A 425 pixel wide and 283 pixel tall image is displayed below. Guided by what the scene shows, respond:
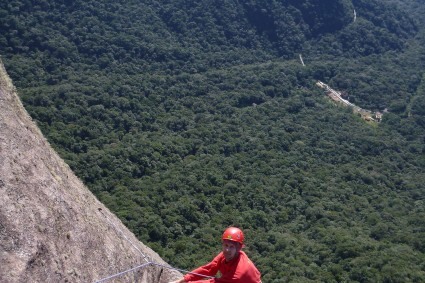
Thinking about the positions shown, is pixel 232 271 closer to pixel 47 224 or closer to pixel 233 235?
pixel 233 235

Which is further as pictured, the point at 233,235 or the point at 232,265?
the point at 232,265

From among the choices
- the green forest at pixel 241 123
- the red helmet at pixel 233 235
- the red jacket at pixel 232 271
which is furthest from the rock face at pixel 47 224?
the green forest at pixel 241 123

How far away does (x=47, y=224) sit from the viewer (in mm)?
8398

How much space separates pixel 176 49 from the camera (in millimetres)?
80875

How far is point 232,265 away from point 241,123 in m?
62.6

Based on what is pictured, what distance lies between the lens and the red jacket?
847cm

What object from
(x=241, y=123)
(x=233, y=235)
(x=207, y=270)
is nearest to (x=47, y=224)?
(x=207, y=270)

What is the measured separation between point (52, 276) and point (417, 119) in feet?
269

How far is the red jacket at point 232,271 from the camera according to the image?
27.8ft

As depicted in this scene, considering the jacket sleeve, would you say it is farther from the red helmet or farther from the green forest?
the green forest

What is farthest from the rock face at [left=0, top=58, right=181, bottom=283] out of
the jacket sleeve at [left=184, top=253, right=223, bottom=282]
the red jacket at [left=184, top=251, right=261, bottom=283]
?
A: the red jacket at [left=184, top=251, right=261, bottom=283]

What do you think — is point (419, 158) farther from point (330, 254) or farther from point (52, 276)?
point (52, 276)

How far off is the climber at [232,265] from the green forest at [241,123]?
31406 mm

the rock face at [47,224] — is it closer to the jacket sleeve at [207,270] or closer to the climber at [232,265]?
the jacket sleeve at [207,270]
